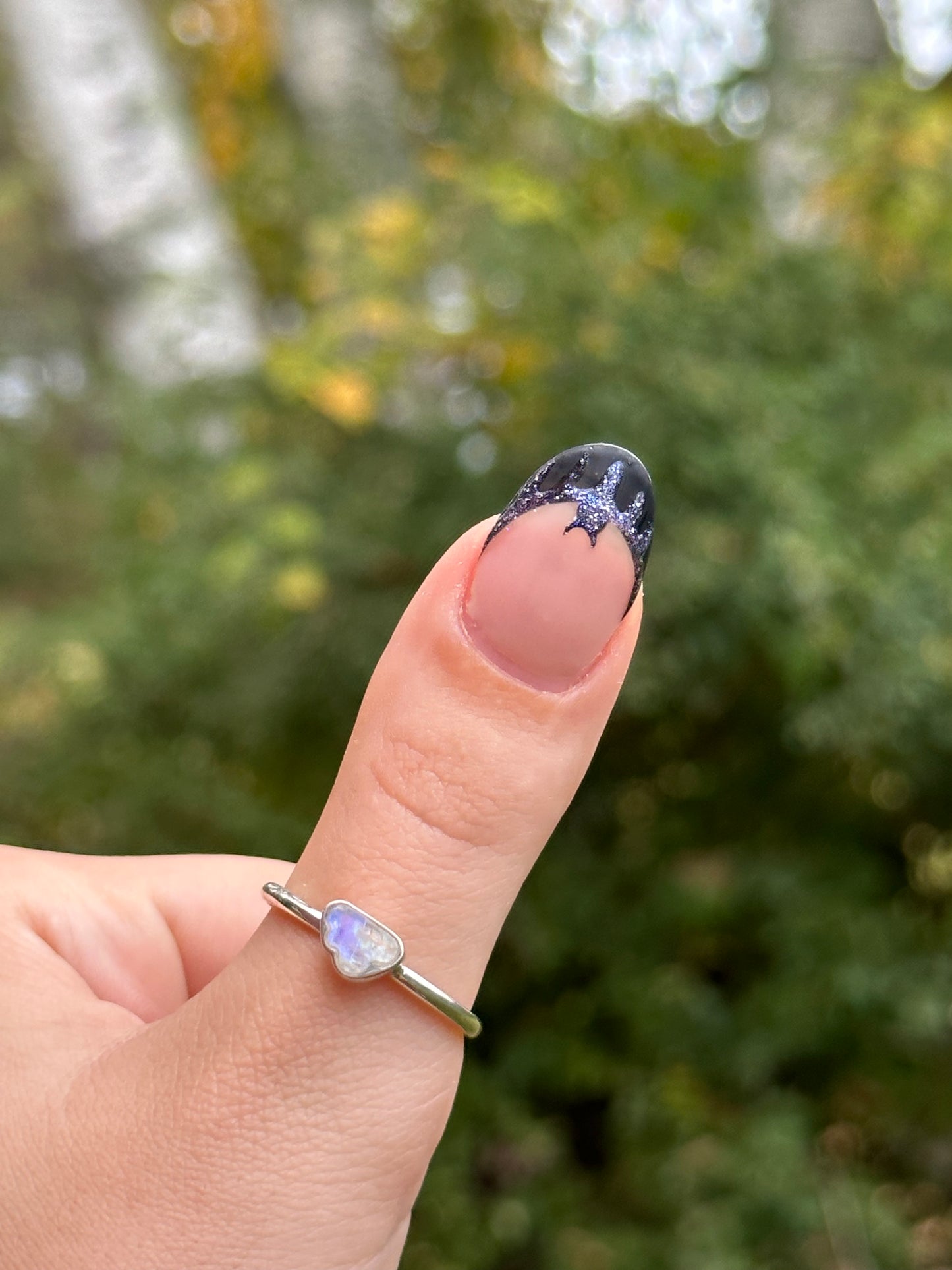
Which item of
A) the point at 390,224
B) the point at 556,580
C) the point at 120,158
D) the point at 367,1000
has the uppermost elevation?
the point at 120,158

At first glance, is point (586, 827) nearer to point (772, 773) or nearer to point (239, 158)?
point (772, 773)

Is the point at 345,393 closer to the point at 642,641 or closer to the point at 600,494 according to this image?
the point at 642,641

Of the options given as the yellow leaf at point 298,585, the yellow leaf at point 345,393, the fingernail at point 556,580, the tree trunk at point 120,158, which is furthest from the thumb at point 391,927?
the tree trunk at point 120,158

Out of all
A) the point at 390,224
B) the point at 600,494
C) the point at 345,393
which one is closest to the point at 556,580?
the point at 600,494

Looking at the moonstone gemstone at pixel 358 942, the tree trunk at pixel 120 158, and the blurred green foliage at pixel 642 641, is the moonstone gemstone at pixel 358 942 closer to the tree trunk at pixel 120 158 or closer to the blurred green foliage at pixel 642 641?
the blurred green foliage at pixel 642 641

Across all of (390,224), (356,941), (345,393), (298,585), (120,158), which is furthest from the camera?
(120,158)

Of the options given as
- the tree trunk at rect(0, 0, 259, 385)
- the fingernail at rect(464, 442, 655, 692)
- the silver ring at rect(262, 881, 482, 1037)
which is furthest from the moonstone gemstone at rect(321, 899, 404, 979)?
the tree trunk at rect(0, 0, 259, 385)

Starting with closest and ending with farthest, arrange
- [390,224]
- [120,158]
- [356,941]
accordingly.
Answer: [356,941] → [390,224] → [120,158]
